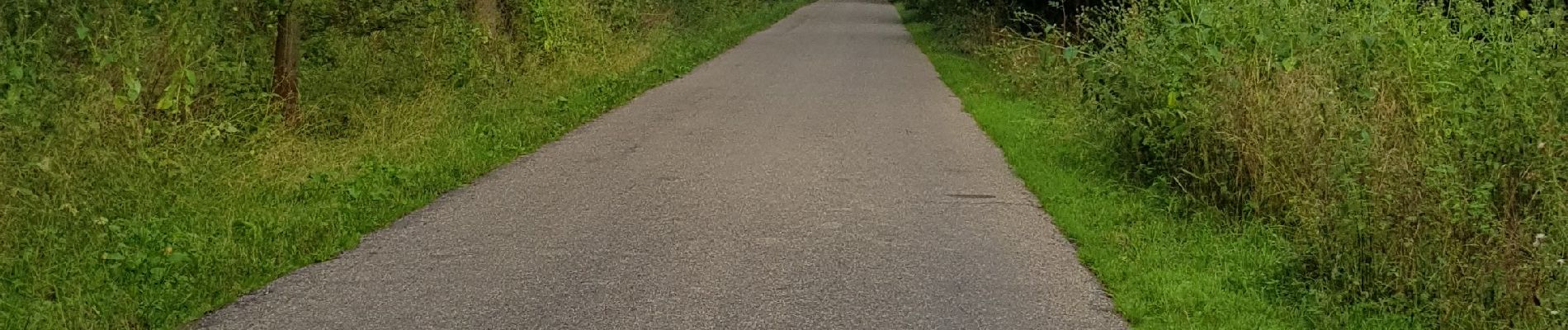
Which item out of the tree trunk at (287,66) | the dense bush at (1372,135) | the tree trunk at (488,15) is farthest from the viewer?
the tree trunk at (488,15)

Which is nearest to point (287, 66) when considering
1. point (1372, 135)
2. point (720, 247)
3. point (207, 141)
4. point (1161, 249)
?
point (207, 141)

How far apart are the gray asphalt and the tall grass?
329 mm

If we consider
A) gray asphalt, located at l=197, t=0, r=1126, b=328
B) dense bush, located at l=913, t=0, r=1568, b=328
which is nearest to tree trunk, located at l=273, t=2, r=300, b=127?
gray asphalt, located at l=197, t=0, r=1126, b=328

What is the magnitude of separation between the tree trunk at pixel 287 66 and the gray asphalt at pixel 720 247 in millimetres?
2054

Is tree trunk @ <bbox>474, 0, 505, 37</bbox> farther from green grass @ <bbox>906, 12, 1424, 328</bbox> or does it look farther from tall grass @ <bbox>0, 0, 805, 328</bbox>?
green grass @ <bbox>906, 12, 1424, 328</bbox>

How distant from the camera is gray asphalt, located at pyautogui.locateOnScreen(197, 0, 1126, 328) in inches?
231

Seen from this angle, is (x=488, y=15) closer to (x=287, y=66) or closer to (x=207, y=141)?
(x=287, y=66)

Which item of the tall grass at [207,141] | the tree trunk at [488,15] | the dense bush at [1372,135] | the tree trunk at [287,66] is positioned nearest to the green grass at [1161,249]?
the dense bush at [1372,135]

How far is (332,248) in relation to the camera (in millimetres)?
7172

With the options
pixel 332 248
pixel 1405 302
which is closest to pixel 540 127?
pixel 332 248

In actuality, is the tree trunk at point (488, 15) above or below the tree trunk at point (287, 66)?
below

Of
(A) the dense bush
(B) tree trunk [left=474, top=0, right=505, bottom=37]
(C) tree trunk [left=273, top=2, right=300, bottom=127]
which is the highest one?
(A) the dense bush

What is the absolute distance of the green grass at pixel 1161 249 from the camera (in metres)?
5.87

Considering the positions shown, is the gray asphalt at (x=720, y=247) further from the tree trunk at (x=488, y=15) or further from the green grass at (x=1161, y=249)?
the tree trunk at (x=488, y=15)
